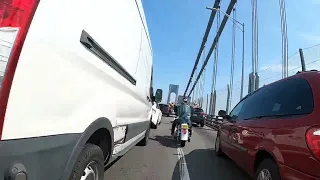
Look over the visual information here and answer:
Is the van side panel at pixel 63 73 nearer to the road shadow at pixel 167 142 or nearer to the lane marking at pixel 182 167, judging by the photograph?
the lane marking at pixel 182 167

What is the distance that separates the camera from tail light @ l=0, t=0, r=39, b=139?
179 centimetres

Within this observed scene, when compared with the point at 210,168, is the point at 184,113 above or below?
above

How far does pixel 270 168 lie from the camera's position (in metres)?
4.07

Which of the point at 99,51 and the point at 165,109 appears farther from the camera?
the point at 165,109

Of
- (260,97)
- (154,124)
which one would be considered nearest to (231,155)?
(260,97)

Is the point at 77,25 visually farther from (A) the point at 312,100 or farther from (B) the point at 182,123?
(B) the point at 182,123

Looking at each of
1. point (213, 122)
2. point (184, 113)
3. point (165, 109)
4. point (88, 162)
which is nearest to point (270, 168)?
point (88, 162)

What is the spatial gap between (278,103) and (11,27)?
371 cm

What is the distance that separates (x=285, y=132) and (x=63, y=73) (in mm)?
2677

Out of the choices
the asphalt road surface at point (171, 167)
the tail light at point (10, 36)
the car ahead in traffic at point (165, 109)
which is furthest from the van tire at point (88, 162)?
the car ahead in traffic at point (165, 109)

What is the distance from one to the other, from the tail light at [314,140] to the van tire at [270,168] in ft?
2.23

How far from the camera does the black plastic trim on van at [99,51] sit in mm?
2568

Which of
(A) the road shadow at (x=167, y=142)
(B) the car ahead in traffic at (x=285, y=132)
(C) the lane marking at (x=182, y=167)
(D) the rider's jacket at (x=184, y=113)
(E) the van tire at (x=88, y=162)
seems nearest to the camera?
(E) the van tire at (x=88, y=162)

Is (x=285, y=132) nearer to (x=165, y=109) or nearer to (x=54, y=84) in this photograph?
(x=54, y=84)
